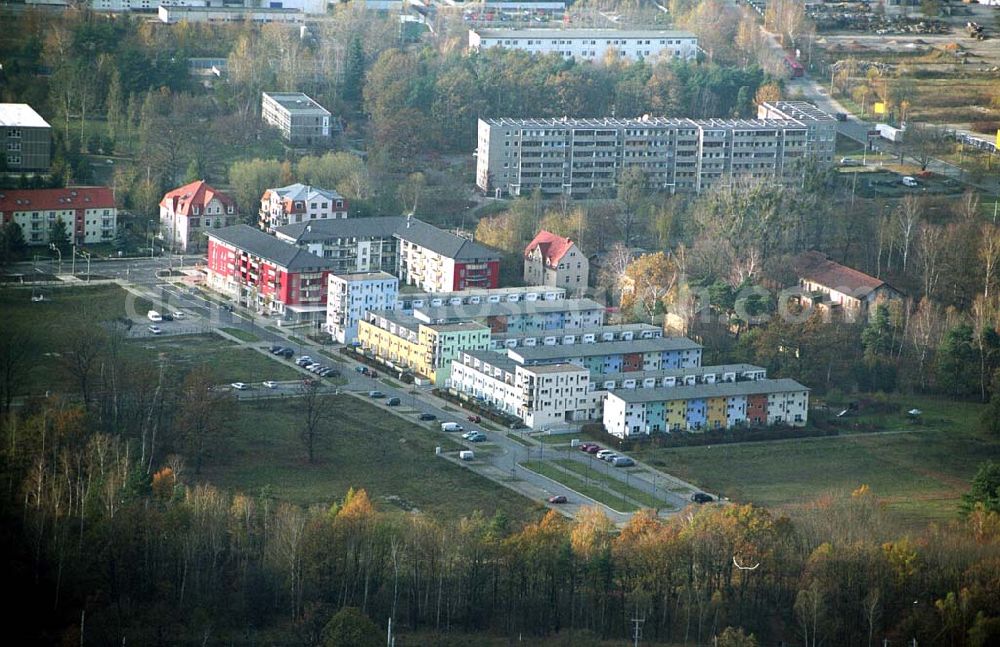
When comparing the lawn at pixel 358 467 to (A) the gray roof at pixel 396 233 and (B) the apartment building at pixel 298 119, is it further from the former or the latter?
(B) the apartment building at pixel 298 119

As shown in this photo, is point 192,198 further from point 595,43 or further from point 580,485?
point 595,43

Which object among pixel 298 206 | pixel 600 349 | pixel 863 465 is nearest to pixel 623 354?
pixel 600 349

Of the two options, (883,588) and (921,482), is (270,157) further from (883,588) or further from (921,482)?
(883,588)

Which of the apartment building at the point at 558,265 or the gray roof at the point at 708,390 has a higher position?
the apartment building at the point at 558,265

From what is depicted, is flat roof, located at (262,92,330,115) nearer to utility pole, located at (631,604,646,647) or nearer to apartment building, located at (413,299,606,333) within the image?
apartment building, located at (413,299,606,333)

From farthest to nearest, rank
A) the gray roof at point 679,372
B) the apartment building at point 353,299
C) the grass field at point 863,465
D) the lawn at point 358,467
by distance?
1. the apartment building at point 353,299
2. the gray roof at point 679,372
3. the grass field at point 863,465
4. the lawn at point 358,467

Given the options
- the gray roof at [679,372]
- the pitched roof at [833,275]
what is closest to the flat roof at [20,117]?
the gray roof at [679,372]

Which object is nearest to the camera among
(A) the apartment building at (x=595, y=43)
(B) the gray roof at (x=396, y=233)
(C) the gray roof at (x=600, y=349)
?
(C) the gray roof at (x=600, y=349)
